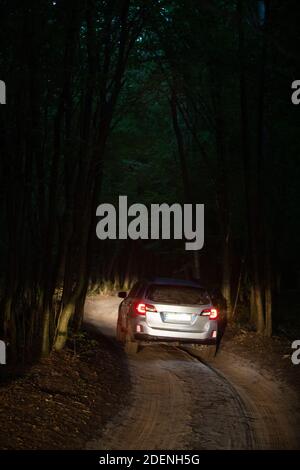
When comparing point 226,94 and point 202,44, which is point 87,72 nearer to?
point 202,44

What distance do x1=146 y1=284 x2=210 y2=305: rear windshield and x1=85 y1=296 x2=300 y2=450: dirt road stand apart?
4.19ft

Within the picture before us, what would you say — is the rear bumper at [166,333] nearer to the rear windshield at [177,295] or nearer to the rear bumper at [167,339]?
the rear bumper at [167,339]

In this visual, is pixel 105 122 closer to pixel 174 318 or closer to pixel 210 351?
pixel 174 318

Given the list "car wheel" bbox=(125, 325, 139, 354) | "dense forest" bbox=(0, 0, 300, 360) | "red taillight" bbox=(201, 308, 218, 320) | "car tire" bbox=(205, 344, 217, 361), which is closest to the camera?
"dense forest" bbox=(0, 0, 300, 360)

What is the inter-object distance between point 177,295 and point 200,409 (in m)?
3.76

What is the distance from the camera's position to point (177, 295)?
11.0 m

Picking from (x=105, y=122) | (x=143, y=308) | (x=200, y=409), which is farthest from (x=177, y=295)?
(x=105, y=122)

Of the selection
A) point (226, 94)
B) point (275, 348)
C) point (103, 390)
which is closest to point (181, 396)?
point (103, 390)

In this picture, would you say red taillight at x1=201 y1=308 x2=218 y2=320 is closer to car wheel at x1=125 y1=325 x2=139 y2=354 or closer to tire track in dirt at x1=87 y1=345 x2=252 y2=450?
tire track in dirt at x1=87 y1=345 x2=252 y2=450

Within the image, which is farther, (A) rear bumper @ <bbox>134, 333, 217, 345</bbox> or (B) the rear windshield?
(B) the rear windshield

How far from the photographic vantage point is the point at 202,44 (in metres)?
14.3

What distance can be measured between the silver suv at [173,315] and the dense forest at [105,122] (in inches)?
60.5

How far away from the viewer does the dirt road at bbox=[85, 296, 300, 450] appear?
20.1 feet

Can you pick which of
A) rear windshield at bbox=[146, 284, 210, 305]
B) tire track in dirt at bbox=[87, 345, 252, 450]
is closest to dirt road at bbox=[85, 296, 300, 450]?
tire track in dirt at bbox=[87, 345, 252, 450]
